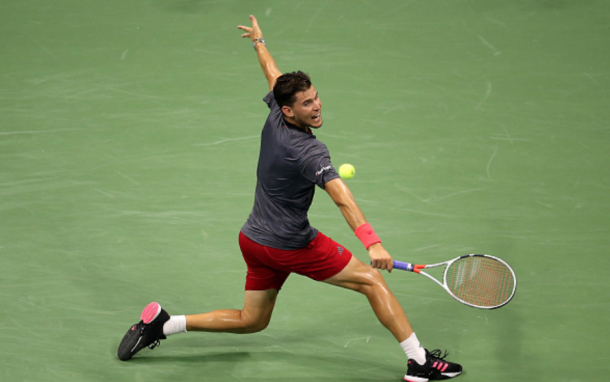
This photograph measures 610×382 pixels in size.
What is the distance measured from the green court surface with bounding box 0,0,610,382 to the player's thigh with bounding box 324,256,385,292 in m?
0.62

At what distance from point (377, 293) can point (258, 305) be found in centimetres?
79

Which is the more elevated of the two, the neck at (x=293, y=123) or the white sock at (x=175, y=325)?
the neck at (x=293, y=123)

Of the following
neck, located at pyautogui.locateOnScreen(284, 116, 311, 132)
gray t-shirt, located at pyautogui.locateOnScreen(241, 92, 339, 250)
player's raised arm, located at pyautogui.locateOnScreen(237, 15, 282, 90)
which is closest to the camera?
gray t-shirt, located at pyautogui.locateOnScreen(241, 92, 339, 250)

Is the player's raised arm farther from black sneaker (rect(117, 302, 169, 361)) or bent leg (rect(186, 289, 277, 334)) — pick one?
black sneaker (rect(117, 302, 169, 361))

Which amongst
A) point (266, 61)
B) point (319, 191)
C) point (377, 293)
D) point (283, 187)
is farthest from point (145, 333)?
point (319, 191)

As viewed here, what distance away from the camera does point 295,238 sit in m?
4.97

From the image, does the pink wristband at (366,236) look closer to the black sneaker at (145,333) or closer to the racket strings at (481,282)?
the racket strings at (481,282)

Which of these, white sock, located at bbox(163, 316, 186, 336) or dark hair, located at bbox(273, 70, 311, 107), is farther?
white sock, located at bbox(163, 316, 186, 336)

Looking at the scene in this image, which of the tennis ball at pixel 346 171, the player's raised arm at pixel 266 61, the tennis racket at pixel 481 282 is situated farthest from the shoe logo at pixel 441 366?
the player's raised arm at pixel 266 61

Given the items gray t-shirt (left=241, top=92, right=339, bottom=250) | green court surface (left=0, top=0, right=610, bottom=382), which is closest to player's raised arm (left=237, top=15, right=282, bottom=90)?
gray t-shirt (left=241, top=92, right=339, bottom=250)

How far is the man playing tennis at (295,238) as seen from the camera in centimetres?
482

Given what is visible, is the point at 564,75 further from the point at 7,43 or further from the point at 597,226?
the point at 7,43

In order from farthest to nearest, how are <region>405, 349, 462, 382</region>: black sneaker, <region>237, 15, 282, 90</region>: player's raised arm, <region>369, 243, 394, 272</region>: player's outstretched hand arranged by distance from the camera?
<region>237, 15, 282, 90</region>: player's raised arm < <region>405, 349, 462, 382</region>: black sneaker < <region>369, 243, 394, 272</region>: player's outstretched hand

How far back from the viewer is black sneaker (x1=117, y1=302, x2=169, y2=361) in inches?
209
